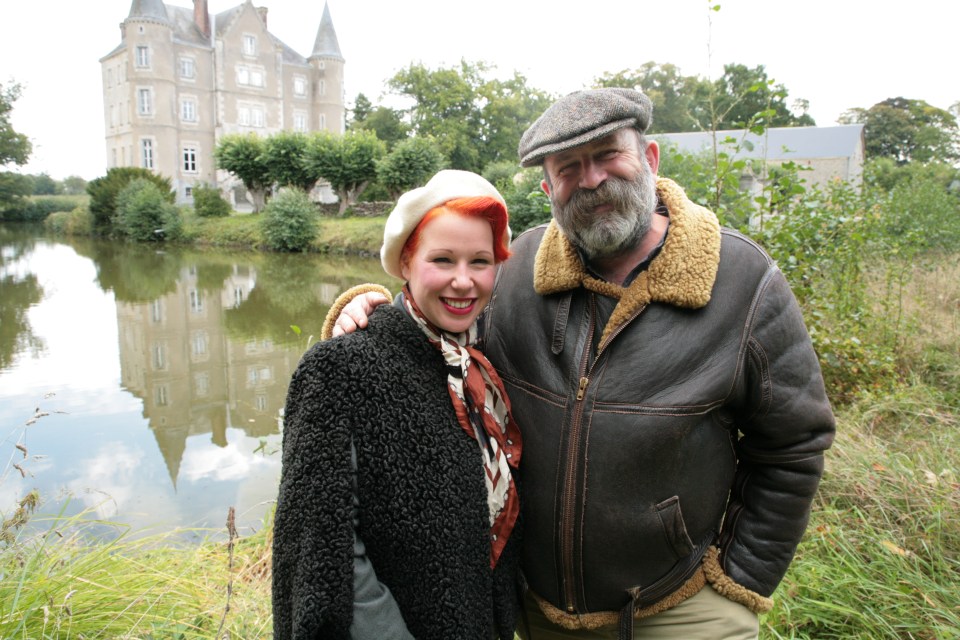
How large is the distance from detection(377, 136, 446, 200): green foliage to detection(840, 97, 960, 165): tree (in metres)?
29.6

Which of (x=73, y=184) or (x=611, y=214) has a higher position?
(x=73, y=184)

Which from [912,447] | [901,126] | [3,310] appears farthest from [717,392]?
[901,126]

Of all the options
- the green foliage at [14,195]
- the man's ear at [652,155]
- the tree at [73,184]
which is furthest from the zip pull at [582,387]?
the tree at [73,184]

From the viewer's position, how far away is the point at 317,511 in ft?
4.30

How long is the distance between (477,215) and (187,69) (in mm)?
46759

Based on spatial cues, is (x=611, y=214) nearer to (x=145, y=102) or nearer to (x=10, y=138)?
(x=145, y=102)

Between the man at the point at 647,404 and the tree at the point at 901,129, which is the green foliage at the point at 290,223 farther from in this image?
the tree at the point at 901,129

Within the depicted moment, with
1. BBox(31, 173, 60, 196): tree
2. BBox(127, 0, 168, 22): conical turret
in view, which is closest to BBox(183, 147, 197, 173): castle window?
BBox(127, 0, 168, 22): conical turret

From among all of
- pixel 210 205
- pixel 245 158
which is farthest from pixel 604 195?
pixel 210 205

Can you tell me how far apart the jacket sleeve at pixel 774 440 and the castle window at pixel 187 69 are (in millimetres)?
46883

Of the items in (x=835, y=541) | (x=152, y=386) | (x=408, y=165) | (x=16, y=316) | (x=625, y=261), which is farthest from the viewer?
(x=408, y=165)

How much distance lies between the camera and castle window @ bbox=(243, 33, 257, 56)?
42.5 metres

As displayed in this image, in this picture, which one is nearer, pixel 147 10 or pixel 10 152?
pixel 147 10

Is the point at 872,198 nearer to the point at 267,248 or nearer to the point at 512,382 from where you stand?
the point at 512,382
